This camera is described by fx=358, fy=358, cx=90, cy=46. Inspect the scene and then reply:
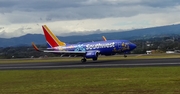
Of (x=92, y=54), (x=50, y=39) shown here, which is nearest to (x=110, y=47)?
(x=92, y=54)

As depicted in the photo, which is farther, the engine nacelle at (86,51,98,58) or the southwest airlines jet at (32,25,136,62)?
the southwest airlines jet at (32,25,136,62)

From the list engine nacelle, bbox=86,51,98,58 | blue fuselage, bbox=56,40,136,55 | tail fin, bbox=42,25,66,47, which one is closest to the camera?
engine nacelle, bbox=86,51,98,58

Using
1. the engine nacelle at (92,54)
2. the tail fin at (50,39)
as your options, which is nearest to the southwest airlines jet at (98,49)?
the engine nacelle at (92,54)

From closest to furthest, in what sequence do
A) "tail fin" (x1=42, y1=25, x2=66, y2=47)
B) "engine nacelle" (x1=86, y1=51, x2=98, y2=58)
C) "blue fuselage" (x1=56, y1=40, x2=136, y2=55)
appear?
"engine nacelle" (x1=86, y1=51, x2=98, y2=58)
"blue fuselage" (x1=56, y1=40, x2=136, y2=55)
"tail fin" (x1=42, y1=25, x2=66, y2=47)

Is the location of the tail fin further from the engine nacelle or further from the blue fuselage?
the engine nacelle

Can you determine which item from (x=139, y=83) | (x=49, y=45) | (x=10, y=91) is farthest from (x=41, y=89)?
(x=49, y=45)

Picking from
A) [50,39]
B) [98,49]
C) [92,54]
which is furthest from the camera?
[50,39]

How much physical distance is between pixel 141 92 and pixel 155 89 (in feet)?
4.10

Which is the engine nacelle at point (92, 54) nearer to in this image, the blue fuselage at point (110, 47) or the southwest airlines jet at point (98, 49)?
the southwest airlines jet at point (98, 49)

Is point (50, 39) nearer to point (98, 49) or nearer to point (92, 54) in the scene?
point (98, 49)

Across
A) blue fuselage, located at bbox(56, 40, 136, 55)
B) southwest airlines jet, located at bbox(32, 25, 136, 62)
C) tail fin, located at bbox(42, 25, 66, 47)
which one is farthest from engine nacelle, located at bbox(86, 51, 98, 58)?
tail fin, located at bbox(42, 25, 66, 47)

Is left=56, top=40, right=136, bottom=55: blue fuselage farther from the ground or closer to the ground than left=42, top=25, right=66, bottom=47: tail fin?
closer to the ground

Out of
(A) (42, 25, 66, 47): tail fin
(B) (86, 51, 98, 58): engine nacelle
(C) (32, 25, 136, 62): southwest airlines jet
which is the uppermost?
(A) (42, 25, 66, 47): tail fin

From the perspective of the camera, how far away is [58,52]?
2581 inches
